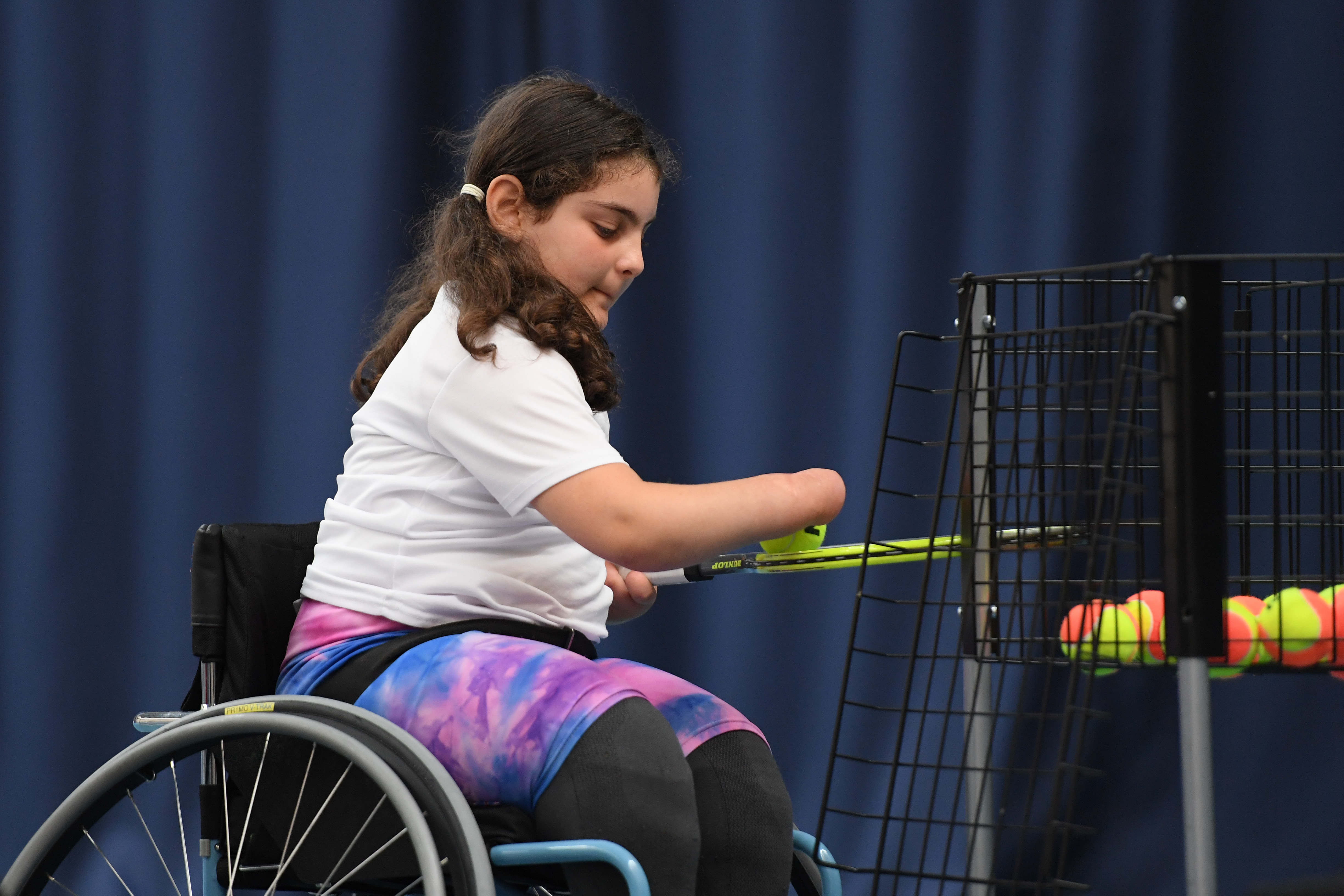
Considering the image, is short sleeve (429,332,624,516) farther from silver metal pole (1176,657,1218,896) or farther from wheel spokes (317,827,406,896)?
silver metal pole (1176,657,1218,896)

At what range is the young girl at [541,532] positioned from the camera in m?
0.93

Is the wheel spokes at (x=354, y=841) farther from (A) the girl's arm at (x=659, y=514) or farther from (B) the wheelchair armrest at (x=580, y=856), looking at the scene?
(A) the girl's arm at (x=659, y=514)

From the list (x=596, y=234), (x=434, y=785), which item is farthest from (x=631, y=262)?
(x=434, y=785)

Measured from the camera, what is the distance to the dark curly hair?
3.50 feet

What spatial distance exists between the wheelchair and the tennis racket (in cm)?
23

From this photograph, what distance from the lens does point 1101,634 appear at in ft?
2.83

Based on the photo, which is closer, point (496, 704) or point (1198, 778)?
point (1198, 778)

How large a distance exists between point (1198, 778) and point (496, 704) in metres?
0.46

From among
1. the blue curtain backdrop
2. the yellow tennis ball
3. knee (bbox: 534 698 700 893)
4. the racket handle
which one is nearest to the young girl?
knee (bbox: 534 698 700 893)

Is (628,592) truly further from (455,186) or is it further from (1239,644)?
(455,186)

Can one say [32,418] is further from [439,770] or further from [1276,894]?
[1276,894]

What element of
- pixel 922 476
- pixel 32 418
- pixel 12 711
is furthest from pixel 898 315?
pixel 12 711

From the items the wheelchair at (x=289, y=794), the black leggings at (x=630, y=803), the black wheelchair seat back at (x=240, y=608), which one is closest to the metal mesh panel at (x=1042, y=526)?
the black leggings at (x=630, y=803)

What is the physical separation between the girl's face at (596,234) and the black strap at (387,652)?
28 cm
